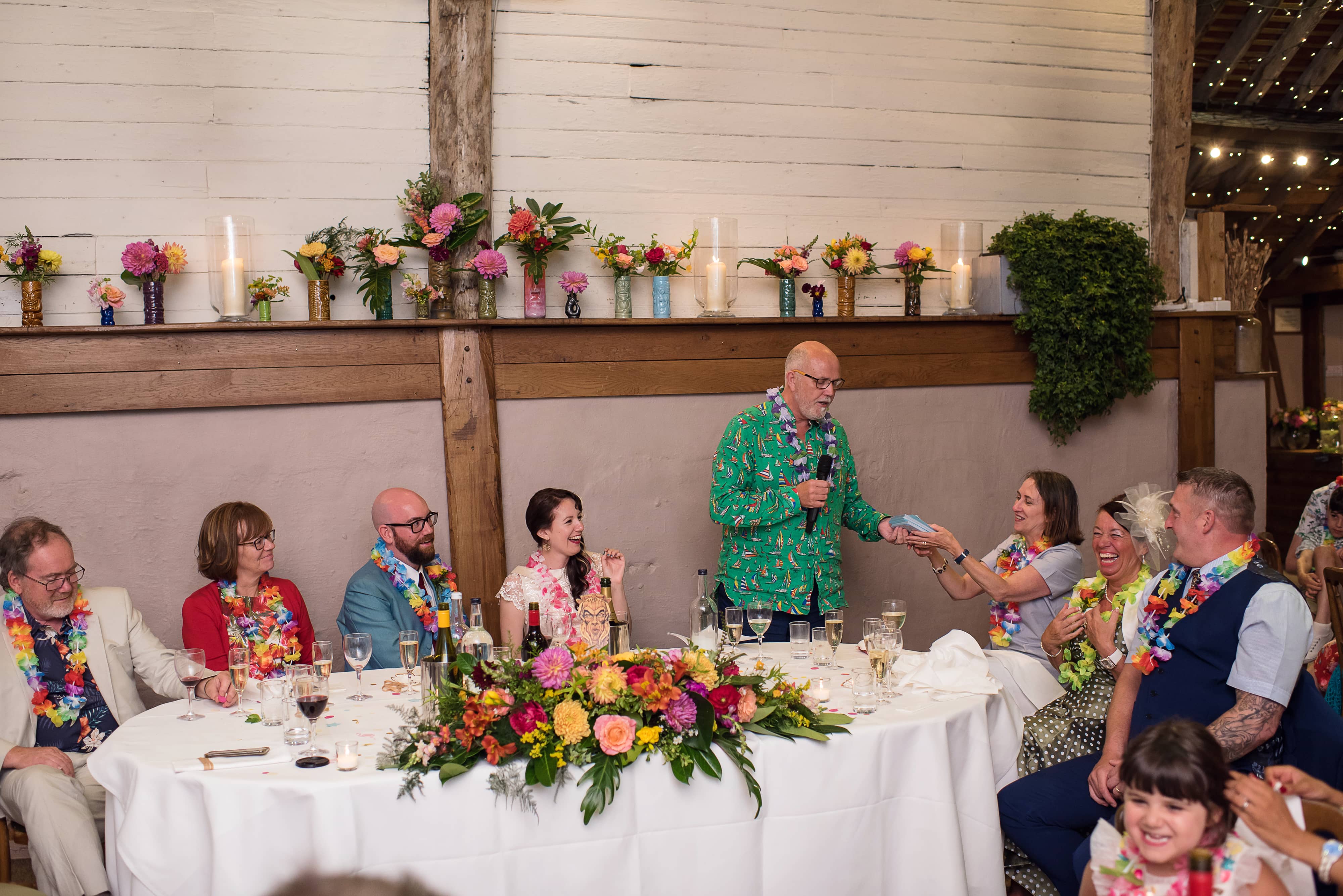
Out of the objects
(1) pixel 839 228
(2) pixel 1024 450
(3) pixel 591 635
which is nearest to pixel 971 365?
(2) pixel 1024 450

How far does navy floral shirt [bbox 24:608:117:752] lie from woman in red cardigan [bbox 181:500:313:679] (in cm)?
31

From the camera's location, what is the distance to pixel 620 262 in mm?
4598

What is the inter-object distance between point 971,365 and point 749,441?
1.76m

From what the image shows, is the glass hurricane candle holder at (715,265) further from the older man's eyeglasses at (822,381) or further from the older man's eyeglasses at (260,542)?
the older man's eyeglasses at (260,542)

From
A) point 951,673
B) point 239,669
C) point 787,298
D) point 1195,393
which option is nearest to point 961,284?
point 787,298

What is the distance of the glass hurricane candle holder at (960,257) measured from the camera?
16.9 feet

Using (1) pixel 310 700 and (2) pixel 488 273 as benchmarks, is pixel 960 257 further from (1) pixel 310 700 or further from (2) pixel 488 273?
(1) pixel 310 700

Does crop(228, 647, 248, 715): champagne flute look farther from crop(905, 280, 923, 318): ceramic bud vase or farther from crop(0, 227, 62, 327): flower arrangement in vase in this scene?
crop(905, 280, 923, 318): ceramic bud vase

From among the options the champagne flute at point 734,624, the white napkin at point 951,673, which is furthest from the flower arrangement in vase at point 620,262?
the white napkin at point 951,673

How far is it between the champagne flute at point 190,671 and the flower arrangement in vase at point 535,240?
2275mm

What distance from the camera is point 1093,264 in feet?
16.5

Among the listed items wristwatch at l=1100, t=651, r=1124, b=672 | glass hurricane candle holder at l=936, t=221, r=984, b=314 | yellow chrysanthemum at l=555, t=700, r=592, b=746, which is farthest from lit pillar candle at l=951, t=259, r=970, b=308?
yellow chrysanthemum at l=555, t=700, r=592, b=746

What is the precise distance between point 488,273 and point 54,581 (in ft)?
6.62

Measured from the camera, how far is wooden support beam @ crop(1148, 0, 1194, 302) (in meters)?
5.59
